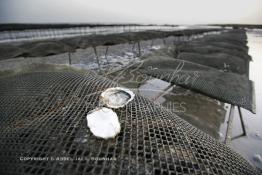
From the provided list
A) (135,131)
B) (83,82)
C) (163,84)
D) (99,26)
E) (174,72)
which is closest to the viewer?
(135,131)

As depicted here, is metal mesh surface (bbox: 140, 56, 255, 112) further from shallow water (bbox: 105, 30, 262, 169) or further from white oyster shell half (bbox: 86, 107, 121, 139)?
white oyster shell half (bbox: 86, 107, 121, 139)

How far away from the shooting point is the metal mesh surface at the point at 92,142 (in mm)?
1485

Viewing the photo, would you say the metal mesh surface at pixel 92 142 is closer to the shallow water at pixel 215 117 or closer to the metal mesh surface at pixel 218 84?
the metal mesh surface at pixel 218 84

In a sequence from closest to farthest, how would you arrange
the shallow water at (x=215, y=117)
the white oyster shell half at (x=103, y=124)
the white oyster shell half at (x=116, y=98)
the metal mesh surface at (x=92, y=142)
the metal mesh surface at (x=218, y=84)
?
the metal mesh surface at (x=92, y=142)
the white oyster shell half at (x=103, y=124)
the white oyster shell half at (x=116, y=98)
the metal mesh surface at (x=218, y=84)
the shallow water at (x=215, y=117)

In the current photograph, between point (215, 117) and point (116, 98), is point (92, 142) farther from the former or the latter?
point (215, 117)

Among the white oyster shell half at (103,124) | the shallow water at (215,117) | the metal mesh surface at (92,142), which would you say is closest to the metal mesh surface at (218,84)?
the shallow water at (215,117)

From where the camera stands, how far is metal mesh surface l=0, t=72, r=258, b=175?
1.49 metres

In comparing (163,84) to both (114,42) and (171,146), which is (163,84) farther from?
(171,146)

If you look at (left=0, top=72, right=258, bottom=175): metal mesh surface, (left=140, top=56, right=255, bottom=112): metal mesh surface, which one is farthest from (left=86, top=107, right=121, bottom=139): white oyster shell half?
(left=140, top=56, right=255, bottom=112): metal mesh surface

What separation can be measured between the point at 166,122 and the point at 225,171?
689mm

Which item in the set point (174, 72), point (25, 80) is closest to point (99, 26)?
point (174, 72)

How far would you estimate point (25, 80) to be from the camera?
287 centimetres

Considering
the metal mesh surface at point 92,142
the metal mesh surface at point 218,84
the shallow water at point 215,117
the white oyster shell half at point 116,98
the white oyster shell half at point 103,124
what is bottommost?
the shallow water at point 215,117

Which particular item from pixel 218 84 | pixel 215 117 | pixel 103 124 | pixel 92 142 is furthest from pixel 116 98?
pixel 215 117
